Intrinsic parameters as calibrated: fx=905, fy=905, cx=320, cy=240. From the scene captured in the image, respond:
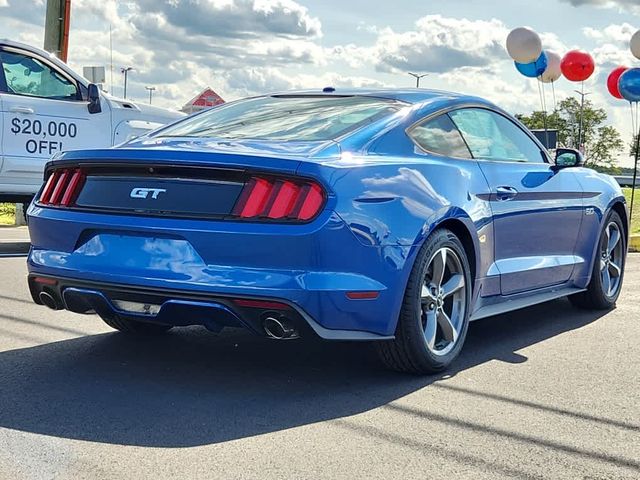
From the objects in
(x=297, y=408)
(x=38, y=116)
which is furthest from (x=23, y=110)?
(x=297, y=408)

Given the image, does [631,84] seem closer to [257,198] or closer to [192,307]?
[257,198]

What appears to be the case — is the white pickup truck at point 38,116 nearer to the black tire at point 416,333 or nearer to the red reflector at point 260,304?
the black tire at point 416,333

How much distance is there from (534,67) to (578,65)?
1246 mm

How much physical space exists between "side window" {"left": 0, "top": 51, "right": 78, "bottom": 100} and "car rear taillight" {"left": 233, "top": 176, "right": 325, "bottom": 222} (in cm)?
602

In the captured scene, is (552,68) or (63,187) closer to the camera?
(63,187)

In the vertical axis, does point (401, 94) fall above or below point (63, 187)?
above

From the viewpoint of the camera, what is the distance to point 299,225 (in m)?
3.68

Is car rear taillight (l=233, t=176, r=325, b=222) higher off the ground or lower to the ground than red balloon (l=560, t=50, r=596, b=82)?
lower

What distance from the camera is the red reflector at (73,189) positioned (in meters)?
4.19

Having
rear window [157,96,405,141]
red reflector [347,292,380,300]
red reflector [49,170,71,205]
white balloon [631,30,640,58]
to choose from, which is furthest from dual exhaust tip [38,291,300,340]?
white balloon [631,30,640,58]

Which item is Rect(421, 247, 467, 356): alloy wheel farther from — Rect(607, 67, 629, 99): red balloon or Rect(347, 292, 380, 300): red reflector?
Rect(607, 67, 629, 99): red balloon

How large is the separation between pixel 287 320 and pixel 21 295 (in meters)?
3.10

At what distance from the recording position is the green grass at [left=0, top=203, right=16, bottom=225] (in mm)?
14827

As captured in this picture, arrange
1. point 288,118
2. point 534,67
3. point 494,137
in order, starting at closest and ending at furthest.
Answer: point 288,118 → point 494,137 → point 534,67
